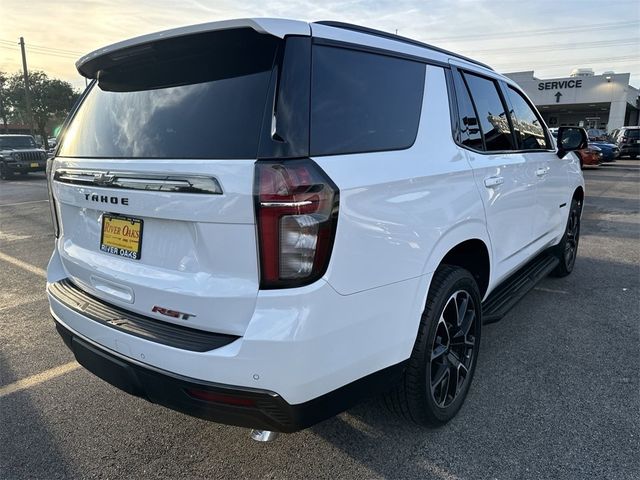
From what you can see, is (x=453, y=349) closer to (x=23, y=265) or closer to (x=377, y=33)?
(x=377, y=33)

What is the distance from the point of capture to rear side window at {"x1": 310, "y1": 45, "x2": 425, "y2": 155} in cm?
189

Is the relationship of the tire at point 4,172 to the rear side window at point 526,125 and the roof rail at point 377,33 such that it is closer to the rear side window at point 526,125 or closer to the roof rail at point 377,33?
the rear side window at point 526,125

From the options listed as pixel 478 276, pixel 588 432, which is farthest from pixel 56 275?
pixel 588 432

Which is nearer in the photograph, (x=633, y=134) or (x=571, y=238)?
(x=571, y=238)

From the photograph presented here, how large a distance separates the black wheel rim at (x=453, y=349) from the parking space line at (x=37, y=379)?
7.93ft

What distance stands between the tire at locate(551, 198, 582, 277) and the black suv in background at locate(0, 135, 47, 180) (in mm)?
19600

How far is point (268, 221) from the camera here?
174cm

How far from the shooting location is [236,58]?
1.95 metres

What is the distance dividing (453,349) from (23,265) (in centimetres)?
550

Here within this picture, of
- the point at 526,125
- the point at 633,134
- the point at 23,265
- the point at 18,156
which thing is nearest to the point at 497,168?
the point at 526,125

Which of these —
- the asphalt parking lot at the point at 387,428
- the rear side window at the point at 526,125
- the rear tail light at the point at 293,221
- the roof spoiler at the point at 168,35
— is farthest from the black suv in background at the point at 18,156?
the rear tail light at the point at 293,221

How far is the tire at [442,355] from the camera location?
232cm

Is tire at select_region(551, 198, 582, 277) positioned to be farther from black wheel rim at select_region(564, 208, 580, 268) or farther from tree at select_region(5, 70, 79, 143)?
tree at select_region(5, 70, 79, 143)

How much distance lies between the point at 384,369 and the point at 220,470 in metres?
0.95
